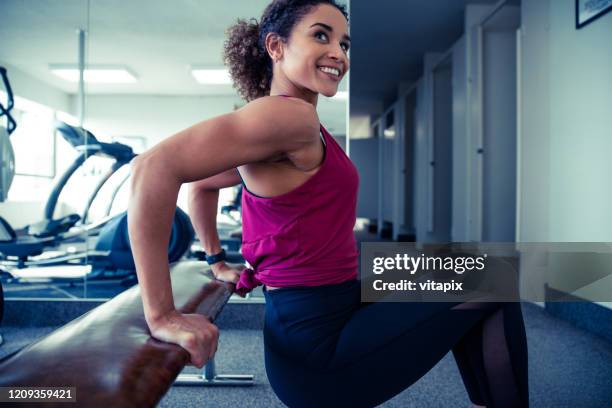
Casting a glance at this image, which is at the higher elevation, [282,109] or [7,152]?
[7,152]

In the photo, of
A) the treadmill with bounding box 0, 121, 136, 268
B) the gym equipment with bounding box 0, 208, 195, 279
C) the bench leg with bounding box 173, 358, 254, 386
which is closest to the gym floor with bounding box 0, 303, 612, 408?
the bench leg with bounding box 173, 358, 254, 386

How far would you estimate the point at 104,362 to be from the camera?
55 centimetres

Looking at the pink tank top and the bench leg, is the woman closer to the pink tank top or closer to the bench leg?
the pink tank top

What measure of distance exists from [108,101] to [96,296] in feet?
3.60

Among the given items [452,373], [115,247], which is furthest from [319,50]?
[115,247]

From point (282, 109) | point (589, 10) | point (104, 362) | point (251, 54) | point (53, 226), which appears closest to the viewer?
point (104, 362)

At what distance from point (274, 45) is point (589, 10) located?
2.21 metres

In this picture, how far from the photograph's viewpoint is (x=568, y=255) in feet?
8.13

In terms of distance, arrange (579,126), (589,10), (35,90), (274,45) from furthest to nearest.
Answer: (35,90)
(579,126)
(589,10)
(274,45)

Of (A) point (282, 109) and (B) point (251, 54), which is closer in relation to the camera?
(A) point (282, 109)

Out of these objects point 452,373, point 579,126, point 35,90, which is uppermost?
point 35,90

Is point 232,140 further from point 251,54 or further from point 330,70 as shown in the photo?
point 251,54

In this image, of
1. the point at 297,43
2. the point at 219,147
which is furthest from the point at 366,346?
the point at 297,43

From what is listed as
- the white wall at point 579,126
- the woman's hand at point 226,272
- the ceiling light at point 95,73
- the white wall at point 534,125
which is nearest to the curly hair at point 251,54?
the woman's hand at point 226,272
